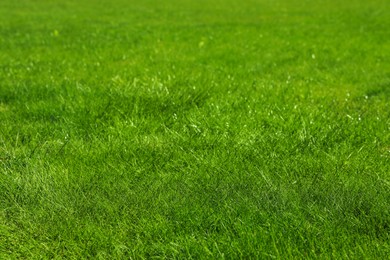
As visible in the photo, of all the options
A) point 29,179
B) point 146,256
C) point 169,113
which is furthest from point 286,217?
point 169,113

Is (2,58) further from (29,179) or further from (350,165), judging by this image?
(350,165)

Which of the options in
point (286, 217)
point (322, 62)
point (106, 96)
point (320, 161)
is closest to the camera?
point (286, 217)

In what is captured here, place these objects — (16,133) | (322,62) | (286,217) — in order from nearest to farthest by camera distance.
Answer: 1. (286,217)
2. (16,133)
3. (322,62)

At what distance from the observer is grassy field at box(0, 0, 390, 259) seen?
11.5 ft

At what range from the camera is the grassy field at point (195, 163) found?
3496mm

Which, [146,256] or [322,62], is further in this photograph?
[322,62]

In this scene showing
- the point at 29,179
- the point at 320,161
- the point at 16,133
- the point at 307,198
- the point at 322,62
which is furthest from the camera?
the point at 322,62

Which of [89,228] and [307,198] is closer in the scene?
[89,228]

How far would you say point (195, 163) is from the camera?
15.0ft

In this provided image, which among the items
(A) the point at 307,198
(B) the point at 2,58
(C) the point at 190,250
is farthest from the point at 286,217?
(B) the point at 2,58

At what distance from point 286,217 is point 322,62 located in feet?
24.6

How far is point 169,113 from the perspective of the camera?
6250mm

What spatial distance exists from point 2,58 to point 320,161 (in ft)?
28.3

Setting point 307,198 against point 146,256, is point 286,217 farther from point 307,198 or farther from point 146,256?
point 146,256
